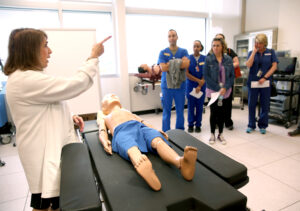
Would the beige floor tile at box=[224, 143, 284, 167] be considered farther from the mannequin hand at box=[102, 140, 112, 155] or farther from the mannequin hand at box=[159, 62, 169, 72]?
the mannequin hand at box=[102, 140, 112, 155]

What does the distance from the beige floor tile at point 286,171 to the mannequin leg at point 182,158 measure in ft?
4.50

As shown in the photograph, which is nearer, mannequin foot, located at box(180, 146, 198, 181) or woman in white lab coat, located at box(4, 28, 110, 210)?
woman in white lab coat, located at box(4, 28, 110, 210)

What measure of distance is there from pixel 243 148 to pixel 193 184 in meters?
1.90

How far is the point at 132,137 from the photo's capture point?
153 centimetres

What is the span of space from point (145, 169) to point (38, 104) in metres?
0.64

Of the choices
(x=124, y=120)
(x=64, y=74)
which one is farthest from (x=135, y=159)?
(x=64, y=74)

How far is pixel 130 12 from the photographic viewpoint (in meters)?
4.32

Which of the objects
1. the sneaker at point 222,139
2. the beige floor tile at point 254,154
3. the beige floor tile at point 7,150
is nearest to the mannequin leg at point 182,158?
the beige floor tile at point 254,154

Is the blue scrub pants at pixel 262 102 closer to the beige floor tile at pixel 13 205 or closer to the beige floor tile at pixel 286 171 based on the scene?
the beige floor tile at pixel 286 171

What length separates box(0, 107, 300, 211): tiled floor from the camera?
180cm

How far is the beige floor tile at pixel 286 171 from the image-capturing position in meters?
2.02

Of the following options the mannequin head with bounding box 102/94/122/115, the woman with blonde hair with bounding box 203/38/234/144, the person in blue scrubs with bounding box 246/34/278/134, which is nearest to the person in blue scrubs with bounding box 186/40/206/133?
the woman with blonde hair with bounding box 203/38/234/144

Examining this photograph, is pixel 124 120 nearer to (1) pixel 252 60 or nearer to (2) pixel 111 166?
(2) pixel 111 166

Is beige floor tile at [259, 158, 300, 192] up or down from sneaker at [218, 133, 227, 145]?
down
